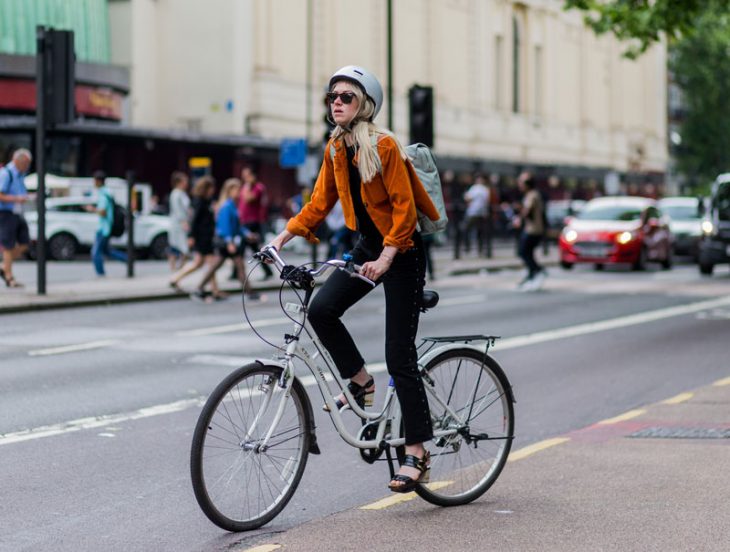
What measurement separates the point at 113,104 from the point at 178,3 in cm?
563

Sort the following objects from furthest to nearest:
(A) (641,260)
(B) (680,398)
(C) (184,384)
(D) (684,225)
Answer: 1. (D) (684,225)
2. (A) (641,260)
3. (C) (184,384)
4. (B) (680,398)

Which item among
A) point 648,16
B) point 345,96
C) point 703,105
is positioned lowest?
point 345,96

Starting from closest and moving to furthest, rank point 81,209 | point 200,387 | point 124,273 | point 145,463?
point 145,463 < point 200,387 < point 124,273 < point 81,209

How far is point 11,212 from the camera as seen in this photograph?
19188 millimetres

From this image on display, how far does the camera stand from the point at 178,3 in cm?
4825

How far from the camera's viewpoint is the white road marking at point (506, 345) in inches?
325

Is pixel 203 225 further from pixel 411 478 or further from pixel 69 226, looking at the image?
pixel 411 478

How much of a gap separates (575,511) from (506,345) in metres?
7.64

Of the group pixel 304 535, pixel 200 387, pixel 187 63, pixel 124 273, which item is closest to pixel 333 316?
pixel 304 535

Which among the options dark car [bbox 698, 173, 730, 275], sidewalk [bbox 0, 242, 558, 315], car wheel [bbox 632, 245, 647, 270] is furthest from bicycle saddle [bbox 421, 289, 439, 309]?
car wheel [bbox 632, 245, 647, 270]

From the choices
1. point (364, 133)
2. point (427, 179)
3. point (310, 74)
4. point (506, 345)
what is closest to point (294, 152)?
point (506, 345)

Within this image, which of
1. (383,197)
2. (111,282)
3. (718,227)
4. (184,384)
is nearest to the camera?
(383,197)

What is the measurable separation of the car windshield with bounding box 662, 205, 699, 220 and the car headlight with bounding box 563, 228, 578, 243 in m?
7.21

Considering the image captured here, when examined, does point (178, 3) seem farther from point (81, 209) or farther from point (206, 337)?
point (206, 337)
